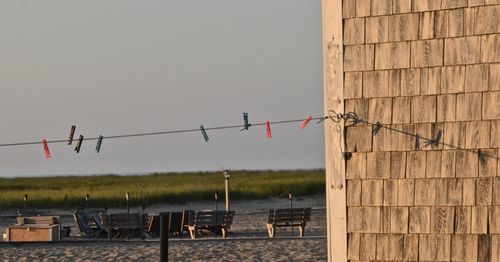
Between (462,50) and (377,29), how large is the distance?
34.1 inches

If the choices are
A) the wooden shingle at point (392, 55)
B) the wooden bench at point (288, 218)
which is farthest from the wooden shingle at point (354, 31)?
the wooden bench at point (288, 218)

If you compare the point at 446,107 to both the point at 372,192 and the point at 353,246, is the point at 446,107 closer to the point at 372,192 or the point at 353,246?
the point at 372,192

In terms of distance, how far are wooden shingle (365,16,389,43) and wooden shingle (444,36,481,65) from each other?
615mm

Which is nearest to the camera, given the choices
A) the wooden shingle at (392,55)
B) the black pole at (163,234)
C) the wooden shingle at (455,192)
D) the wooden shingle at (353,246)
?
the wooden shingle at (455,192)

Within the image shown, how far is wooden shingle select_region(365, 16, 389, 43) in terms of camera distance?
11.4 meters

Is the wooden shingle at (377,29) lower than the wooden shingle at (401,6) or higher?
lower

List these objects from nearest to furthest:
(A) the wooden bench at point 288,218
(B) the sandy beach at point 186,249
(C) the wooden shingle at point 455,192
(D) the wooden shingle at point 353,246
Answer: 1. (C) the wooden shingle at point 455,192
2. (D) the wooden shingle at point 353,246
3. (B) the sandy beach at point 186,249
4. (A) the wooden bench at point 288,218

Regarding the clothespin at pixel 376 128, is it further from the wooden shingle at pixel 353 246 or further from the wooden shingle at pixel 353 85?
the wooden shingle at pixel 353 246

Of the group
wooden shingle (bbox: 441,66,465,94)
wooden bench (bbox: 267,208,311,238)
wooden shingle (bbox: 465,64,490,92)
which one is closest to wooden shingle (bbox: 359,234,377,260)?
wooden shingle (bbox: 441,66,465,94)

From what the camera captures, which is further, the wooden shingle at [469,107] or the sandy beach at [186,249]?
the sandy beach at [186,249]

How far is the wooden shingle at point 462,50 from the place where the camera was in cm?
1099

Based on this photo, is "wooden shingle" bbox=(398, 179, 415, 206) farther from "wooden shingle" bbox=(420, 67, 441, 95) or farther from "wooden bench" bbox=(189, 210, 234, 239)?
"wooden bench" bbox=(189, 210, 234, 239)

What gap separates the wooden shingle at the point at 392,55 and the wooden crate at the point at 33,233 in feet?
45.0

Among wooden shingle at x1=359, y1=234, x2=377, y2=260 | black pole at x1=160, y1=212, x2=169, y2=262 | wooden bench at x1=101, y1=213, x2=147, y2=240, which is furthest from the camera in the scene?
wooden bench at x1=101, y1=213, x2=147, y2=240
